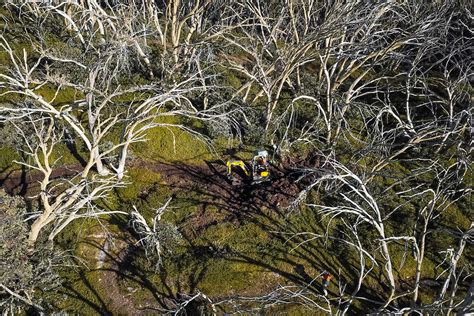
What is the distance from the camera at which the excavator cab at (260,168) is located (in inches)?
734

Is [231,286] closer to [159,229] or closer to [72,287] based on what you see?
[159,229]

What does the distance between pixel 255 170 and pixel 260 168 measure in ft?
0.92

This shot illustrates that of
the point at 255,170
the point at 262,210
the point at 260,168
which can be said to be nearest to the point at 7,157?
the point at 255,170

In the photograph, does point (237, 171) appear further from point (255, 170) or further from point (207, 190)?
point (207, 190)

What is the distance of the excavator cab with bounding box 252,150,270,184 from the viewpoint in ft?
61.2

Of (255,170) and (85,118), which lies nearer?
(255,170)

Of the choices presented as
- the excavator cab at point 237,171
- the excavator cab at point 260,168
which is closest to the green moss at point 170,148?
the excavator cab at point 237,171

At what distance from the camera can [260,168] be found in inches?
744

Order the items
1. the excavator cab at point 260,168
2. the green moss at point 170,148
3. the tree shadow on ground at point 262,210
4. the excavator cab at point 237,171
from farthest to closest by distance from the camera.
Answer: the green moss at point 170,148 → the excavator cab at point 237,171 → the excavator cab at point 260,168 → the tree shadow on ground at point 262,210

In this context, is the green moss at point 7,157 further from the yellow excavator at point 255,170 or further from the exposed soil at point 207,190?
the yellow excavator at point 255,170

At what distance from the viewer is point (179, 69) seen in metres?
22.7

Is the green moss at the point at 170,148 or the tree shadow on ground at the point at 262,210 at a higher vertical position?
the green moss at the point at 170,148

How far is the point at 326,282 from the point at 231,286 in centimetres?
381

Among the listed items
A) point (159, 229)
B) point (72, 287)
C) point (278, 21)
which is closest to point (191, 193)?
point (159, 229)
